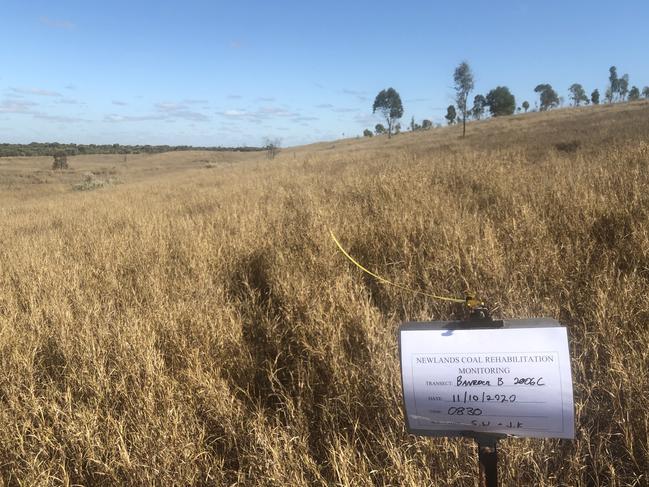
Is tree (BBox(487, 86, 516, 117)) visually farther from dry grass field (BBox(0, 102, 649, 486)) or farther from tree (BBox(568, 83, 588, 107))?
dry grass field (BBox(0, 102, 649, 486))

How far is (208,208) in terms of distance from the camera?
844 cm

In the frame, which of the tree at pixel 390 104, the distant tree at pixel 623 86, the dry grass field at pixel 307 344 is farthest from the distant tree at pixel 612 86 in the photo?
the dry grass field at pixel 307 344

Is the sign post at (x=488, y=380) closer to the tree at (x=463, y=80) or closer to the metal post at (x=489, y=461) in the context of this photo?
the metal post at (x=489, y=461)

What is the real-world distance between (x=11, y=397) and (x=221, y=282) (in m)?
1.83

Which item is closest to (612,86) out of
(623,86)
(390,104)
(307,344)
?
(623,86)

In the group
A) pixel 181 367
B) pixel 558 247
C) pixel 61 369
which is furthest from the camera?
pixel 558 247

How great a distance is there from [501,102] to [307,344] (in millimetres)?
77681

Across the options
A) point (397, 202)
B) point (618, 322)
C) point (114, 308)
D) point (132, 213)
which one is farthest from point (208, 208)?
point (618, 322)

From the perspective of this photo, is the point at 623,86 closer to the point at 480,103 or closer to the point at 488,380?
the point at 480,103

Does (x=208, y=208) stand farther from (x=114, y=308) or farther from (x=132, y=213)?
(x=114, y=308)

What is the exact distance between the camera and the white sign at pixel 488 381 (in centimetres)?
104

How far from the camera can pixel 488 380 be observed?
3.56 ft

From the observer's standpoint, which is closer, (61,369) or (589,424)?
(589,424)

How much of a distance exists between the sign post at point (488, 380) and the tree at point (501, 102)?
7780cm
